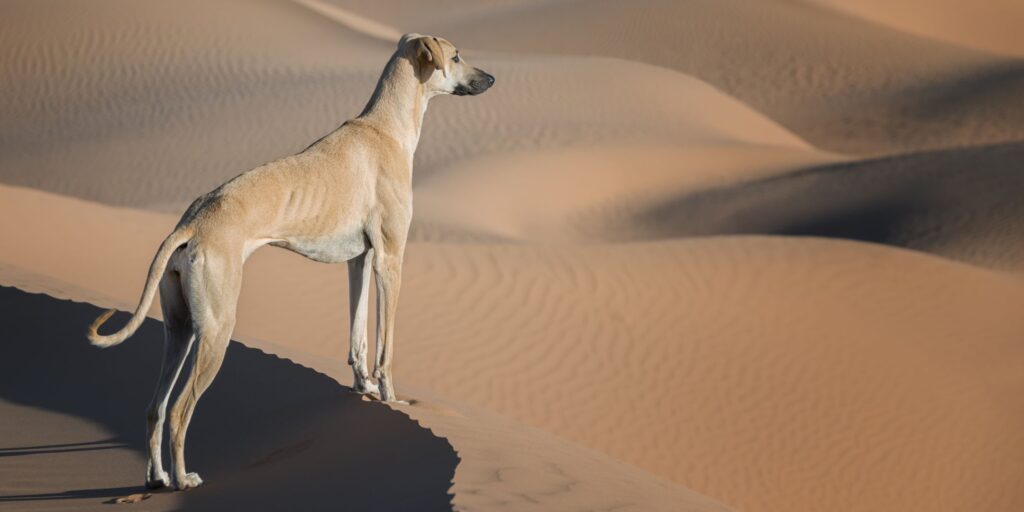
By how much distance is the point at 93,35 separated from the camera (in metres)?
34.6

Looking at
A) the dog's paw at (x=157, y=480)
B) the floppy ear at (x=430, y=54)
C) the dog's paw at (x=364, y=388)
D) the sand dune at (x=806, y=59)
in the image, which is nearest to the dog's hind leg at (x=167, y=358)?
the dog's paw at (x=157, y=480)

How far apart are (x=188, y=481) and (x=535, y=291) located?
354 inches

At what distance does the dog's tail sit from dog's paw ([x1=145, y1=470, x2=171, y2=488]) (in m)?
0.74

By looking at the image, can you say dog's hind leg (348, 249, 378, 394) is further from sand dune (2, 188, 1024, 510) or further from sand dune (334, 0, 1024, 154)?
sand dune (334, 0, 1024, 154)

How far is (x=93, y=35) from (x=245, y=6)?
5.22 meters

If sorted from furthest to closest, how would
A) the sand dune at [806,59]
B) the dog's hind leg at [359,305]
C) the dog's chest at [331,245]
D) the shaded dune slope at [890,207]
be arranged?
1. the sand dune at [806,59]
2. the shaded dune slope at [890,207]
3. the dog's hind leg at [359,305]
4. the dog's chest at [331,245]

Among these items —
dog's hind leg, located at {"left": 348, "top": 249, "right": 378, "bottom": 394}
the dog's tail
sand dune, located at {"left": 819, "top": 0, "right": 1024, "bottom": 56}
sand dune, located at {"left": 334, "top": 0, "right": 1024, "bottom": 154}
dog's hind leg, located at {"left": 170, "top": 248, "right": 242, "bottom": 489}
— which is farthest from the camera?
sand dune, located at {"left": 819, "top": 0, "right": 1024, "bottom": 56}

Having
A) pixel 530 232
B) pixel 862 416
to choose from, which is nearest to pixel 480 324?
pixel 862 416

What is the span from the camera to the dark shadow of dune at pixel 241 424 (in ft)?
20.9

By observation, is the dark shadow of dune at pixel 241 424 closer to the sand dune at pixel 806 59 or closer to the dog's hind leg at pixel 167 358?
the dog's hind leg at pixel 167 358

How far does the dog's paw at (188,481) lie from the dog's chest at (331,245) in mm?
1316

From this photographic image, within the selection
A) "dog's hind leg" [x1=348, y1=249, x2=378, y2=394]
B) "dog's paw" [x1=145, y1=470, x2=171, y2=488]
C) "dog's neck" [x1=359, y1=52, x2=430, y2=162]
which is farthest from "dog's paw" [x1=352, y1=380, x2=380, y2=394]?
"dog's paw" [x1=145, y1=470, x2=171, y2=488]

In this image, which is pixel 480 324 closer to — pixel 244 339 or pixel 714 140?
pixel 244 339

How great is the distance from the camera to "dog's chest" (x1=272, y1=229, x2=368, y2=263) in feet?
23.4
